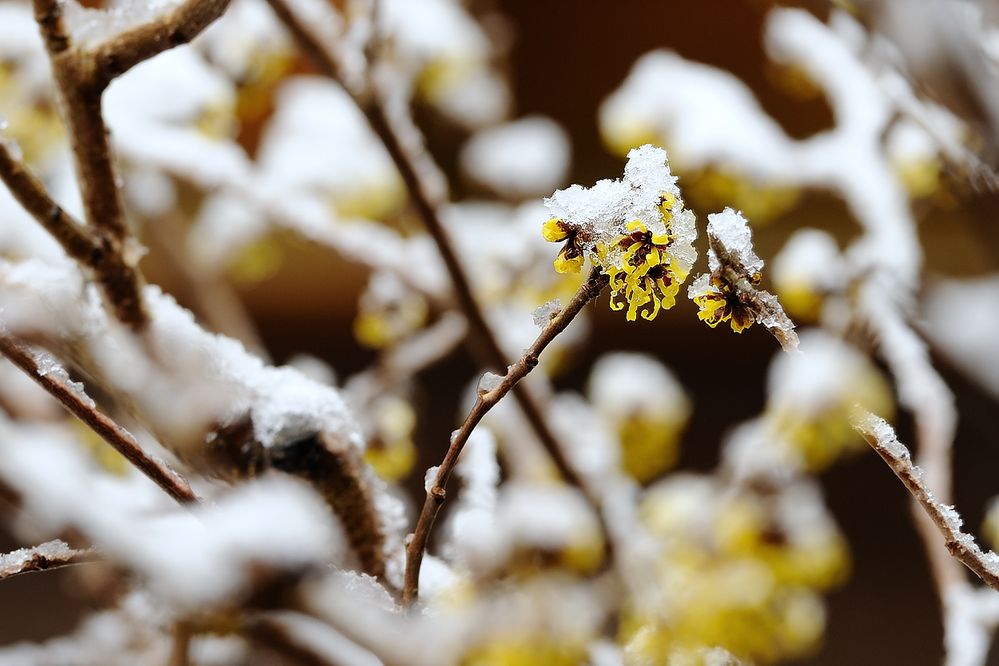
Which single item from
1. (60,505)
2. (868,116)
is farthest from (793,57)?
(60,505)

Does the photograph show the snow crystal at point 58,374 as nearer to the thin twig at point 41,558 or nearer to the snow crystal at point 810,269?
the thin twig at point 41,558

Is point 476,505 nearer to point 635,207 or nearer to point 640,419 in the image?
point 635,207

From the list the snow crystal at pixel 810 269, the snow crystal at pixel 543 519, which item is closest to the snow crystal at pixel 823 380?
the snow crystal at pixel 810 269

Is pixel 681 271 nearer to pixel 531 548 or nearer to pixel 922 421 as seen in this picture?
pixel 922 421

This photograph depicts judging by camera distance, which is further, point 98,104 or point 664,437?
point 664,437

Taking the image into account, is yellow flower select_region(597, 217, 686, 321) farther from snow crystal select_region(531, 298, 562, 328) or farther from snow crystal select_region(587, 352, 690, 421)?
snow crystal select_region(587, 352, 690, 421)

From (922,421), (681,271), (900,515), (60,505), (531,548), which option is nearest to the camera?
(681,271)
